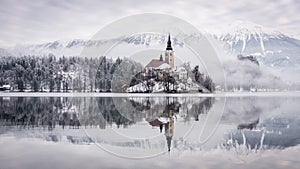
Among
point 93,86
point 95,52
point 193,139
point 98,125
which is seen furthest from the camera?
point 95,52

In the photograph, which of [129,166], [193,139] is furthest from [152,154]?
[193,139]

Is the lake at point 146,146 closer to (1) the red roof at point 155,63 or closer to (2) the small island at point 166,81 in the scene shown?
(2) the small island at point 166,81

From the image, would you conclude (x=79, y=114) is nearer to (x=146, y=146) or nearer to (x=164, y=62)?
(x=146, y=146)

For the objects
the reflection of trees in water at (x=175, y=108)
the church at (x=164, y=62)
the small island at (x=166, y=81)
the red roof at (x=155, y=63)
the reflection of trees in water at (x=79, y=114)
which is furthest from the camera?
the red roof at (x=155, y=63)

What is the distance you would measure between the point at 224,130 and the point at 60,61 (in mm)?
132563

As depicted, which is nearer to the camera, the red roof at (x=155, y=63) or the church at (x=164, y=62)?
the church at (x=164, y=62)

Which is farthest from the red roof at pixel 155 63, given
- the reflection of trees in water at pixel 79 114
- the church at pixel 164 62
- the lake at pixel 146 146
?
the lake at pixel 146 146

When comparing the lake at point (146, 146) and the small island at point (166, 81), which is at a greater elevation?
the small island at point (166, 81)

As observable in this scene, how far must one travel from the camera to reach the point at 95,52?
157750 mm

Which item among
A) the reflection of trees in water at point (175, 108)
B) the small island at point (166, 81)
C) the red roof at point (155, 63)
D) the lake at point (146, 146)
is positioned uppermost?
the red roof at point (155, 63)

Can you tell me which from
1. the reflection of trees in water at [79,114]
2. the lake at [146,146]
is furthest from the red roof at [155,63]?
the lake at [146,146]

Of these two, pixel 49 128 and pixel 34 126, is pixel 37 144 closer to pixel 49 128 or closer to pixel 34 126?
pixel 49 128

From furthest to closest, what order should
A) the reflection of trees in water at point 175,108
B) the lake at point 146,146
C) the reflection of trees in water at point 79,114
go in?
the reflection of trees in water at point 175,108
the reflection of trees in water at point 79,114
the lake at point 146,146

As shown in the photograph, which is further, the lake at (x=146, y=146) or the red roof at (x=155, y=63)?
the red roof at (x=155, y=63)
